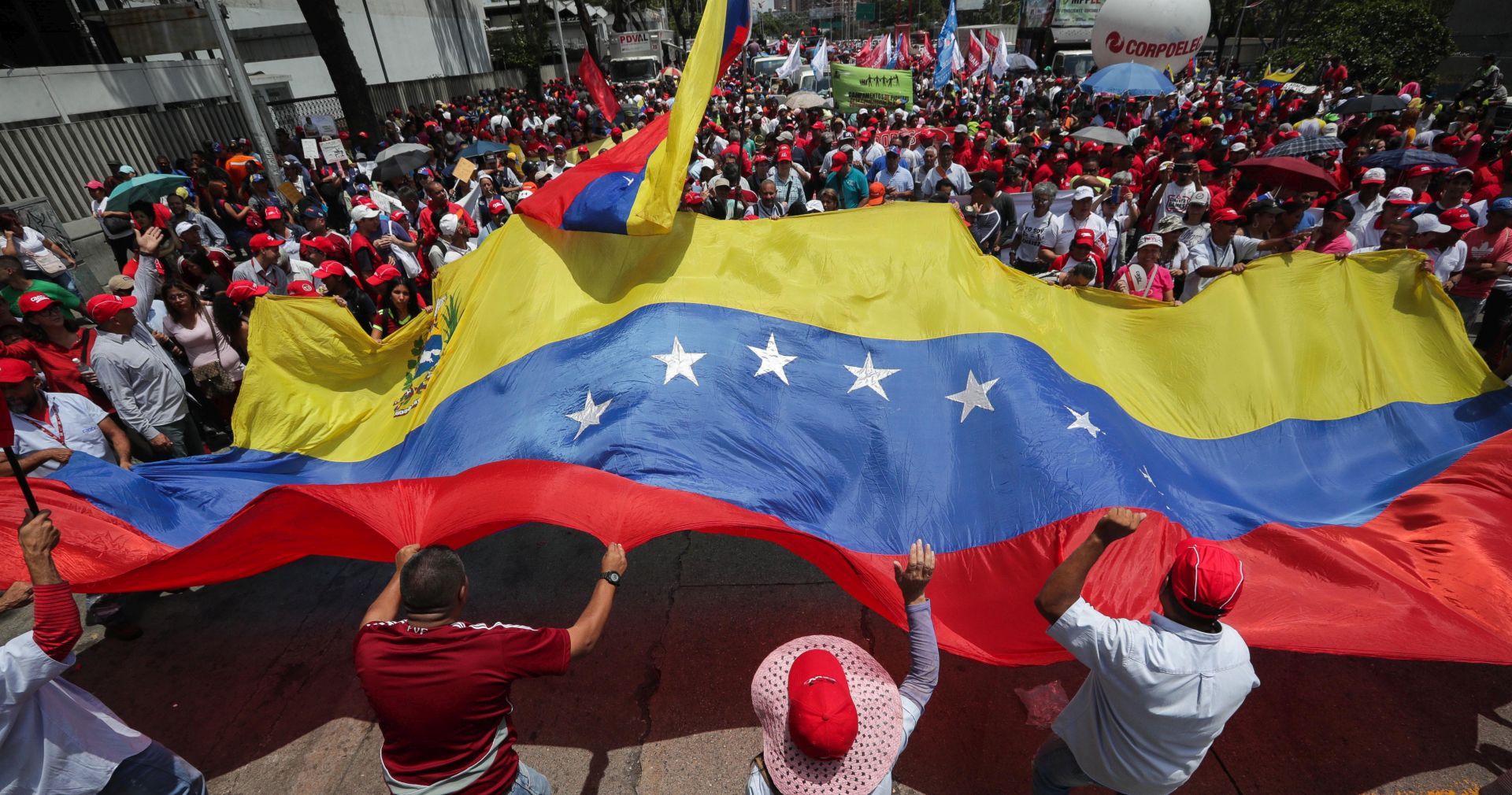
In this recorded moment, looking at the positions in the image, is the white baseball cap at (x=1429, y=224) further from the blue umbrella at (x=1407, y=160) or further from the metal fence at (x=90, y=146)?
the metal fence at (x=90, y=146)

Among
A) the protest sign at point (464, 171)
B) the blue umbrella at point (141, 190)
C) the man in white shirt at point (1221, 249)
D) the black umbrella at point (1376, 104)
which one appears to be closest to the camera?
the man in white shirt at point (1221, 249)

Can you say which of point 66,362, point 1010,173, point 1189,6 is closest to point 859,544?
point 66,362

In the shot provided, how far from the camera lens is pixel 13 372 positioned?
385 cm

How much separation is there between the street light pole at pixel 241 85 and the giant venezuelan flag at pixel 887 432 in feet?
33.6

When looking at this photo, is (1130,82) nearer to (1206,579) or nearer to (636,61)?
(1206,579)

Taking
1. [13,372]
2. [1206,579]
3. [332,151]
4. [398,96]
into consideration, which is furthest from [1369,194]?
[398,96]

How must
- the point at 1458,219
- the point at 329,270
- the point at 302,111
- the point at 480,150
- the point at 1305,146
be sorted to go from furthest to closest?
1. the point at 302,111
2. the point at 480,150
3. the point at 1305,146
4. the point at 1458,219
5. the point at 329,270

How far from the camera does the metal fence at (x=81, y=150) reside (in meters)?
11.7

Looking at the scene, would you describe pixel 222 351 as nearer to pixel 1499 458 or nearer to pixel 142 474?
pixel 142 474

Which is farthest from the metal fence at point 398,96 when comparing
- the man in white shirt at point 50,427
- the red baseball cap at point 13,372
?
the red baseball cap at point 13,372

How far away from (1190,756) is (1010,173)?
27.6ft

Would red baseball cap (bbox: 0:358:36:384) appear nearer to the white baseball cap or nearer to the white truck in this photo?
the white baseball cap

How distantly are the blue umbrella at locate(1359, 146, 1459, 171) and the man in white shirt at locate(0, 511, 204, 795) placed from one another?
12824 millimetres

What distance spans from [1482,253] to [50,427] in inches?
429
